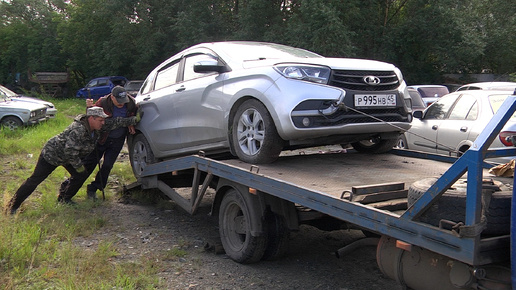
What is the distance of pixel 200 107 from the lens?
568 cm

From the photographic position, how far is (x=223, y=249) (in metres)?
5.15

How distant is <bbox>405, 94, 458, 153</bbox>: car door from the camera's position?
8.33 m

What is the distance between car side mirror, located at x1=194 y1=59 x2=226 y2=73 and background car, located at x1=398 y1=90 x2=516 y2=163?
3098mm

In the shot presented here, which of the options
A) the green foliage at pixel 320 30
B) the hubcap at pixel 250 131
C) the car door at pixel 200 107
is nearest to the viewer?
the hubcap at pixel 250 131

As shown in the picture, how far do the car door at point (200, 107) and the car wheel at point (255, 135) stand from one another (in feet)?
0.94

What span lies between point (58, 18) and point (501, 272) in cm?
4161

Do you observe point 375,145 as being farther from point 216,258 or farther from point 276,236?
point 216,258

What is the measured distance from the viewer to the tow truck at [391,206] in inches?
100.0

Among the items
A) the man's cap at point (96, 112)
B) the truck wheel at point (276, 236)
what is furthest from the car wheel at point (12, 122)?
the truck wheel at point (276, 236)

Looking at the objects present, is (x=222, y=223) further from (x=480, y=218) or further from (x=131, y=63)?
(x=131, y=63)

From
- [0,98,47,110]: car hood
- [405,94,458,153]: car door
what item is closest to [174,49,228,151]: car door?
[405,94,458,153]: car door

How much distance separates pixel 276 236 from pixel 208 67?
193 centimetres

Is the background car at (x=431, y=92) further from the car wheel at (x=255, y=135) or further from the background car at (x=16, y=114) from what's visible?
the car wheel at (x=255, y=135)

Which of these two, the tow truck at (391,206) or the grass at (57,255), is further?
the grass at (57,255)
